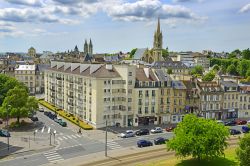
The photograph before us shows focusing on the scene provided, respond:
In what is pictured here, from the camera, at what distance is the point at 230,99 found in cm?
11475

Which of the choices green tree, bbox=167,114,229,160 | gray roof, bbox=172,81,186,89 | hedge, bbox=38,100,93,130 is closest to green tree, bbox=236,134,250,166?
green tree, bbox=167,114,229,160

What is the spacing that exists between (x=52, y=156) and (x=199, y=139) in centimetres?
3044

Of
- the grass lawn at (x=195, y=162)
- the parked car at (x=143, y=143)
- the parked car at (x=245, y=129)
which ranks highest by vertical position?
the parked car at (x=245, y=129)

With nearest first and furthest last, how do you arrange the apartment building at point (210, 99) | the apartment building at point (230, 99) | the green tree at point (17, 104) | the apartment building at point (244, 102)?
the green tree at point (17, 104) → the apartment building at point (210, 99) → the apartment building at point (230, 99) → the apartment building at point (244, 102)

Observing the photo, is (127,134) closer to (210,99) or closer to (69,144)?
(69,144)

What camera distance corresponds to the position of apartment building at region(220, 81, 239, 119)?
11369cm

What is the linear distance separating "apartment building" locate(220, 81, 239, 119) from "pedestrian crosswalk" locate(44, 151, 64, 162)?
63228 millimetres

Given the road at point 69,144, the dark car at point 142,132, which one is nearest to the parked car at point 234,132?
the road at point 69,144

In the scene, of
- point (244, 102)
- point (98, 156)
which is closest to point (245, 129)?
point (244, 102)

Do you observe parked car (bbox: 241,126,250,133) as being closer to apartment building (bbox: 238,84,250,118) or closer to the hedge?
apartment building (bbox: 238,84,250,118)

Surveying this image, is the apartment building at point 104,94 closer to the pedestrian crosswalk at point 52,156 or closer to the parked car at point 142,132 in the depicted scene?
the parked car at point 142,132

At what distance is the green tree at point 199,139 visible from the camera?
200ft

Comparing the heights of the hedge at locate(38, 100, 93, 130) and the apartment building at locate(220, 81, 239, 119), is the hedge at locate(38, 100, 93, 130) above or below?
below

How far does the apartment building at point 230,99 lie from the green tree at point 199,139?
51806mm
